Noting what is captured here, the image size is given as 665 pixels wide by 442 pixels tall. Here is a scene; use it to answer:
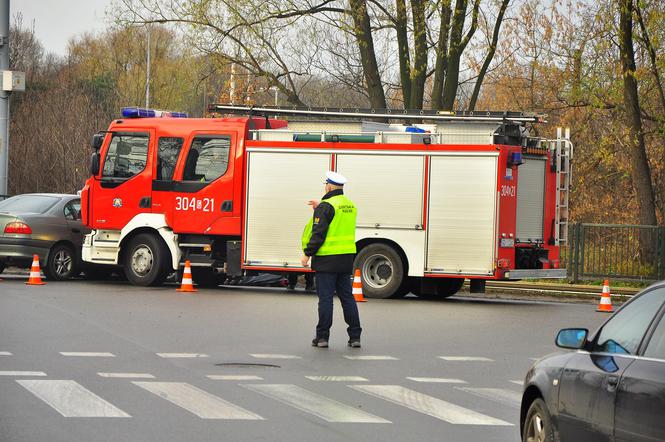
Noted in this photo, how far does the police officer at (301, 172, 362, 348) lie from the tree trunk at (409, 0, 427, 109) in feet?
53.3

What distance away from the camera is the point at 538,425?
276 inches

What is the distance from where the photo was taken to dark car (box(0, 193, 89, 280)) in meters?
22.2

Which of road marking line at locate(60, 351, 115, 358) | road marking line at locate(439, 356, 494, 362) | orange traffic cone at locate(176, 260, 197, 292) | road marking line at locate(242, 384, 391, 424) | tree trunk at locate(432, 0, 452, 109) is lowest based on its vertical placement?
road marking line at locate(242, 384, 391, 424)

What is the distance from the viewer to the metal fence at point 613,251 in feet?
90.1

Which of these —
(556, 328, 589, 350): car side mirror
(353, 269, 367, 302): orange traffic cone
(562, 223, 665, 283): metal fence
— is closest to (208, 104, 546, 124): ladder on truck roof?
(353, 269, 367, 302): orange traffic cone

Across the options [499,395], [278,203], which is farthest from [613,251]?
[499,395]

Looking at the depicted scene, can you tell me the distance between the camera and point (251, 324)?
1570cm

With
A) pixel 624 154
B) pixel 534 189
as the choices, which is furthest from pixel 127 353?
pixel 624 154

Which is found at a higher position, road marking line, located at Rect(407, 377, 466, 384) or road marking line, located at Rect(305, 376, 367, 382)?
road marking line, located at Rect(407, 377, 466, 384)

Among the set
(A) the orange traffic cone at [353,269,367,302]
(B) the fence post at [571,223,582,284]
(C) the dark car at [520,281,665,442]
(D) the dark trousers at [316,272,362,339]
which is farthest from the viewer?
(B) the fence post at [571,223,582,284]

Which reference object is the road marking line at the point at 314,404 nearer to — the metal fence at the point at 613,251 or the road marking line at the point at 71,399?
the road marking line at the point at 71,399

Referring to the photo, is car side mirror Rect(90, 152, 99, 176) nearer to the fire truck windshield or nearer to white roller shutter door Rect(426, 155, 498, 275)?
the fire truck windshield

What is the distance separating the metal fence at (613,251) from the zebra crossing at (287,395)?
16928 mm

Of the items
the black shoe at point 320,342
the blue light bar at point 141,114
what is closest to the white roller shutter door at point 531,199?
the blue light bar at point 141,114
